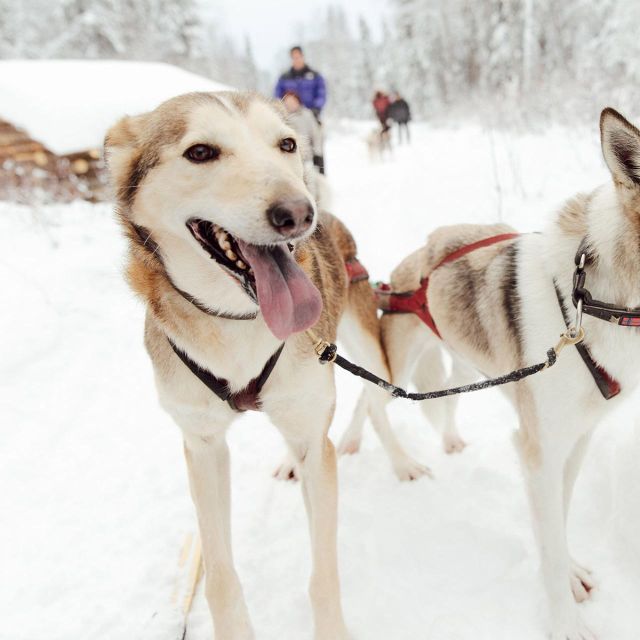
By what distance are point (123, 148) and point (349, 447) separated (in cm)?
195

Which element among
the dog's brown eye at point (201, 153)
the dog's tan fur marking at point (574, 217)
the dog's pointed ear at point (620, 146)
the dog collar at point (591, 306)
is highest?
the dog's brown eye at point (201, 153)

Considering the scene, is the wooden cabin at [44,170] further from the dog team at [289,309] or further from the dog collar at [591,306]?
the dog collar at [591,306]

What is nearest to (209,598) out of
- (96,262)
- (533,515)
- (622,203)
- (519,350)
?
(533,515)

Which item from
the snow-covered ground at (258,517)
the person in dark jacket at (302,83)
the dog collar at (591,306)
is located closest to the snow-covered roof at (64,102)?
the person in dark jacket at (302,83)

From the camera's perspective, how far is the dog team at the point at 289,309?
135 centimetres

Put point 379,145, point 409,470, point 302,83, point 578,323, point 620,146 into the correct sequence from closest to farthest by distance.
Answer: point 620,146 < point 578,323 < point 409,470 < point 302,83 < point 379,145

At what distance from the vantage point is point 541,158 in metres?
6.97

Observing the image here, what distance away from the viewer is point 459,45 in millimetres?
32219

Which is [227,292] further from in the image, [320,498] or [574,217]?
[574,217]

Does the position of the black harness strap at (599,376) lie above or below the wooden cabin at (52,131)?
below

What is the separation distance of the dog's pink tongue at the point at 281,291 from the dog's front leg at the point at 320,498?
1.40ft

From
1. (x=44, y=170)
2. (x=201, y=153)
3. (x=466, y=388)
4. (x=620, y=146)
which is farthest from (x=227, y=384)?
(x=44, y=170)

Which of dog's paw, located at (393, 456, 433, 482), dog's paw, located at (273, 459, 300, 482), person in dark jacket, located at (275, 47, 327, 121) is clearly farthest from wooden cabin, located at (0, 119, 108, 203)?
dog's paw, located at (393, 456, 433, 482)

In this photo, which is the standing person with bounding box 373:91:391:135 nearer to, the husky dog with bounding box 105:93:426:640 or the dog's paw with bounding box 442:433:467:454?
the dog's paw with bounding box 442:433:467:454
